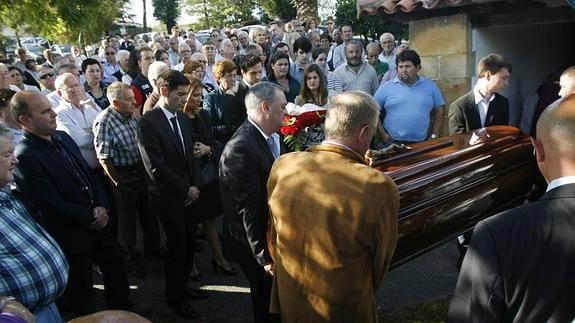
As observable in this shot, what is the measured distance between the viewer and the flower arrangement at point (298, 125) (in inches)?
152

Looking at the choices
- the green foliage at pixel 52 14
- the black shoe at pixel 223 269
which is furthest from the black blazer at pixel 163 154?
the green foliage at pixel 52 14

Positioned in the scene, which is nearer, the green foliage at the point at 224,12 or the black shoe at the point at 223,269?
the black shoe at the point at 223,269

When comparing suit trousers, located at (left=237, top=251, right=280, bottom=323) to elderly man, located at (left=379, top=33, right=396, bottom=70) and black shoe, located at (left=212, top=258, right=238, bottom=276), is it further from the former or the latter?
elderly man, located at (left=379, top=33, right=396, bottom=70)

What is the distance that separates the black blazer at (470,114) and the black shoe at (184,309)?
8.85 ft

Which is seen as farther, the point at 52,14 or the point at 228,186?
the point at 52,14

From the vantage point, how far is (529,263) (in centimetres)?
149

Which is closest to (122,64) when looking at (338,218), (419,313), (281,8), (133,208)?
(133,208)

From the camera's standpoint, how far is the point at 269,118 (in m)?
2.99

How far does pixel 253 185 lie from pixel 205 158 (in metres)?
1.72

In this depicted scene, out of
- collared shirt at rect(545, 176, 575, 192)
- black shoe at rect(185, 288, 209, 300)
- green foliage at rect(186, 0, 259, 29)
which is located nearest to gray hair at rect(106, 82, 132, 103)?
black shoe at rect(185, 288, 209, 300)

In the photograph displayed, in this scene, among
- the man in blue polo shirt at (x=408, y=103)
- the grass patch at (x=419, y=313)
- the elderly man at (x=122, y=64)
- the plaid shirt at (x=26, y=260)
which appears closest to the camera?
the plaid shirt at (x=26, y=260)

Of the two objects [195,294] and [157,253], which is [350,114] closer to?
[195,294]

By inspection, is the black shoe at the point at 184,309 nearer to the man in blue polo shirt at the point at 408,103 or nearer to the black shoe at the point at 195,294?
the black shoe at the point at 195,294

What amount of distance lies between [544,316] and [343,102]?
117 cm
